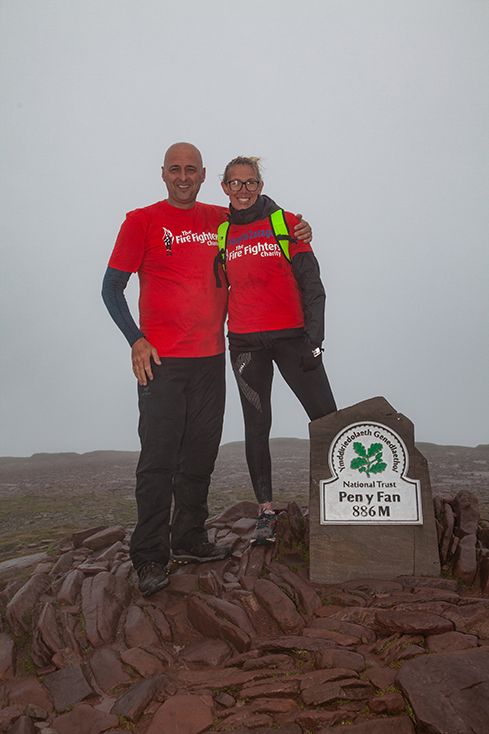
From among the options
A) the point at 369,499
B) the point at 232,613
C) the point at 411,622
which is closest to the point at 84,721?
the point at 232,613

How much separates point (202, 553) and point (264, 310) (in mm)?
2815

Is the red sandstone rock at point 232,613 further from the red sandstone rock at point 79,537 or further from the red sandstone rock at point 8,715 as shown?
the red sandstone rock at point 79,537

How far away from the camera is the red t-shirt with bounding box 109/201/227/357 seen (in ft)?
18.6

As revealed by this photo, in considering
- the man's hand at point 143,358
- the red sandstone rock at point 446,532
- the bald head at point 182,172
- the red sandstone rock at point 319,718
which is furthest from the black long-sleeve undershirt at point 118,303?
the red sandstone rock at point 446,532

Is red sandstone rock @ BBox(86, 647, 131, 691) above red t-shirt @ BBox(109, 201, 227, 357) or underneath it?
underneath

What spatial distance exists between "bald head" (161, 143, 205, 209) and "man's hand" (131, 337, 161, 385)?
171 cm

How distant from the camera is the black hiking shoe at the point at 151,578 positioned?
16.6ft

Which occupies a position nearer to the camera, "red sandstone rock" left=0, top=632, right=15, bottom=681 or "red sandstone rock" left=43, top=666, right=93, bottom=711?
"red sandstone rock" left=43, top=666, right=93, bottom=711

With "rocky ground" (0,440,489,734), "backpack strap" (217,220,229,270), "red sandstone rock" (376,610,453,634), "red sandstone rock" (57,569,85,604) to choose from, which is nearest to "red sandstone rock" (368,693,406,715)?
"rocky ground" (0,440,489,734)

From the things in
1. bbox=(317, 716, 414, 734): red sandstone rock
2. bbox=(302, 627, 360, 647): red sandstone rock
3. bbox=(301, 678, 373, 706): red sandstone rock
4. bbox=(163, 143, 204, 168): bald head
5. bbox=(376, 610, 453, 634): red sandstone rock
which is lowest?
bbox=(317, 716, 414, 734): red sandstone rock

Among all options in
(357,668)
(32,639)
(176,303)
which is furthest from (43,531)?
(357,668)

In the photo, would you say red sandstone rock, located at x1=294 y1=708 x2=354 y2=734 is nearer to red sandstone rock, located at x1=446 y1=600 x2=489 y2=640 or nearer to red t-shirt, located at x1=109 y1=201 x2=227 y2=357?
red sandstone rock, located at x1=446 y1=600 x2=489 y2=640

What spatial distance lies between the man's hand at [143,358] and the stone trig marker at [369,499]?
5.93ft

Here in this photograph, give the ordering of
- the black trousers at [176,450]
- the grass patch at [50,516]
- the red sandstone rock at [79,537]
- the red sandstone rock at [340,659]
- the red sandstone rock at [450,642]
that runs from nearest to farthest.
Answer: the red sandstone rock at [340,659] → the red sandstone rock at [450,642] → the black trousers at [176,450] → the red sandstone rock at [79,537] → the grass patch at [50,516]
